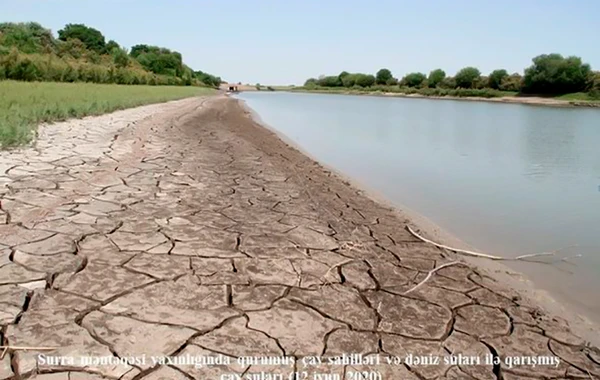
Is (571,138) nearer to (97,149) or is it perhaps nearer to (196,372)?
(97,149)

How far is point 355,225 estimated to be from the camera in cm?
456

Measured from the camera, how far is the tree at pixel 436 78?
84.8 m

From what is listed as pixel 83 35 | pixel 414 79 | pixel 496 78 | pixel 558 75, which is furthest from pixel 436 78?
pixel 83 35

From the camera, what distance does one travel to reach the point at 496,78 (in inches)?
2744

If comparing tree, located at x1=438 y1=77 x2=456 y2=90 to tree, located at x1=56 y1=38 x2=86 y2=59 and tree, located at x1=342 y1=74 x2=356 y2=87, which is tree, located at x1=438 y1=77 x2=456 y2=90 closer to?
tree, located at x1=342 y1=74 x2=356 y2=87

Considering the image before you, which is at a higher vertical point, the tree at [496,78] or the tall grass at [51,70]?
the tree at [496,78]

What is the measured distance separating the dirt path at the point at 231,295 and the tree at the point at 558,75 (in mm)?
65507

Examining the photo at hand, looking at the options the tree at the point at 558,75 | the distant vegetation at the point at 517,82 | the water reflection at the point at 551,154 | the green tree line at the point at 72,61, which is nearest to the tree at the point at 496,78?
the distant vegetation at the point at 517,82

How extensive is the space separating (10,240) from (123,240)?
2.57 feet

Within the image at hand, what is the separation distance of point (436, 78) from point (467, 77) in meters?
9.94

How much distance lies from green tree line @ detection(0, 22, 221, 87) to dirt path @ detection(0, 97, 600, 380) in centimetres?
2419

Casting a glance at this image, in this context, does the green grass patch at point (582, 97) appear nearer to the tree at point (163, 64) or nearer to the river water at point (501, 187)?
the river water at point (501, 187)

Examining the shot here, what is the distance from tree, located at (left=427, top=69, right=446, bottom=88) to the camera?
278ft

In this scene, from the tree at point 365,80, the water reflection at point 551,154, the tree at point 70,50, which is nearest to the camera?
the water reflection at point 551,154
